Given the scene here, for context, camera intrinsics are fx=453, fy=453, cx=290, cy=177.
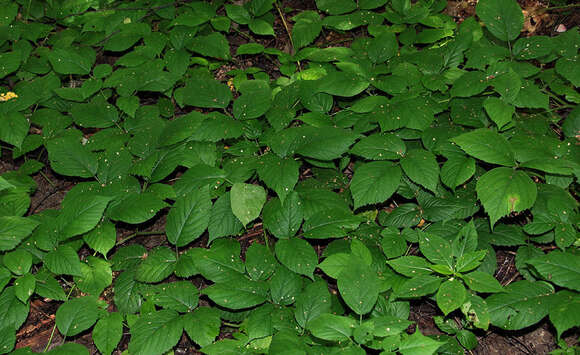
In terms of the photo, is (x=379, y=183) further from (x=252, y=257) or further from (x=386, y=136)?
(x=252, y=257)

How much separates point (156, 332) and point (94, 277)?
56 cm

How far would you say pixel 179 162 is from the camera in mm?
2701

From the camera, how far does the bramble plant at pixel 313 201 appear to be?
2.18 m

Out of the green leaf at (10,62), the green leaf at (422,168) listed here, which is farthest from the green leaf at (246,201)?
the green leaf at (10,62)

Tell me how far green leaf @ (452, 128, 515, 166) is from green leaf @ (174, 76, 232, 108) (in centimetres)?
146

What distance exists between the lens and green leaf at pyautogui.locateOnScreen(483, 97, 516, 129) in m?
2.46

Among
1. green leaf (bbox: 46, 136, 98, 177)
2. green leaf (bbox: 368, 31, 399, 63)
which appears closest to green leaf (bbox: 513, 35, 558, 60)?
green leaf (bbox: 368, 31, 399, 63)

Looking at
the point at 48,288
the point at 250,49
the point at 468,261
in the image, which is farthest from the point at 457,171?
the point at 48,288

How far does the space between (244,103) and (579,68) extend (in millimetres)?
2066

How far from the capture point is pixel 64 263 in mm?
2385

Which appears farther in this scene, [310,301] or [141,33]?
→ [141,33]

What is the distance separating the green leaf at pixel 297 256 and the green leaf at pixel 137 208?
72 cm

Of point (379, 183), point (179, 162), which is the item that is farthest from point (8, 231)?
point (379, 183)

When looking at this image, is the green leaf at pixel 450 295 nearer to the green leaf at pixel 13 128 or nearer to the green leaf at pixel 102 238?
the green leaf at pixel 102 238
